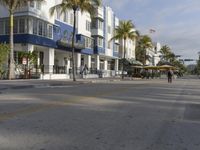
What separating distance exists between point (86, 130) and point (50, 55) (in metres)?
45.8

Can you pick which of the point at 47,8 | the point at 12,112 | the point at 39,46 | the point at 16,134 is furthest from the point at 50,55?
the point at 16,134

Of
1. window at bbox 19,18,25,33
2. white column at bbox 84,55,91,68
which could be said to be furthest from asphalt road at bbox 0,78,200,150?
white column at bbox 84,55,91,68

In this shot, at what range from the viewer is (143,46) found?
115 metres

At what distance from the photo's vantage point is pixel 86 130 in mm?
9367

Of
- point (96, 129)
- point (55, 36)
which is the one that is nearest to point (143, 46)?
point (55, 36)

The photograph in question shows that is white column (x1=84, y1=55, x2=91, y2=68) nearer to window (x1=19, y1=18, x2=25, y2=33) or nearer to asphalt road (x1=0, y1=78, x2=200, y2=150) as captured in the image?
window (x1=19, y1=18, x2=25, y2=33)

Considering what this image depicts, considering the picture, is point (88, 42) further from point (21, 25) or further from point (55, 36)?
point (21, 25)

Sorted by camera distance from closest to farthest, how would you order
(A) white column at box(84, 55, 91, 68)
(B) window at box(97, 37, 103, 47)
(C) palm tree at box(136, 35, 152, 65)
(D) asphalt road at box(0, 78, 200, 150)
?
1. (D) asphalt road at box(0, 78, 200, 150)
2. (A) white column at box(84, 55, 91, 68)
3. (B) window at box(97, 37, 103, 47)
4. (C) palm tree at box(136, 35, 152, 65)

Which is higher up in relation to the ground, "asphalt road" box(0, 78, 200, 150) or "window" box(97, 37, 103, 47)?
"window" box(97, 37, 103, 47)

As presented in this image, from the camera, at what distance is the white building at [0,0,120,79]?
49000mm

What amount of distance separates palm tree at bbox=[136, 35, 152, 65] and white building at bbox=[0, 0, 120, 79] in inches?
1332

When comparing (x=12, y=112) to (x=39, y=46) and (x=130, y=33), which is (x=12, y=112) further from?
(x=130, y=33)

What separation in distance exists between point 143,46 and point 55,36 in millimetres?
62026

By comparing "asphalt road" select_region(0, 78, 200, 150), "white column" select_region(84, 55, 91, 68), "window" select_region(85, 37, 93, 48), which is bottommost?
"asphalt road" select_region(0, 78, 200, 150)
